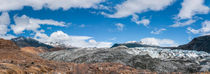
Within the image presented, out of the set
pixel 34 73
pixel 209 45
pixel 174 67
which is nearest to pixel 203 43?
pixel 209 45

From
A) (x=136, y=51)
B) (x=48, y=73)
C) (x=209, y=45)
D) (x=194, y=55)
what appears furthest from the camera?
(x=209, y=45)

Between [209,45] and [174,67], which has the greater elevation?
[209,45]

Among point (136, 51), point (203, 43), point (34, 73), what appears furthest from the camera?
point (203, 43)

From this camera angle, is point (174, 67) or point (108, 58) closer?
point (174, 67)

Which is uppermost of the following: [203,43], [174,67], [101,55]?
[203,43]

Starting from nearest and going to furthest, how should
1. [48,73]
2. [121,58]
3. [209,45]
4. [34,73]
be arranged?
1. [34,73]
2. [48,73]
3. [121,58]
4. [209,45]

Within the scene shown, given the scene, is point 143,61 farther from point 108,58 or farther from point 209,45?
point 209,45

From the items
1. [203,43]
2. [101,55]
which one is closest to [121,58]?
[101,55]

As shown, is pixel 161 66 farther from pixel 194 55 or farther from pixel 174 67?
pixel 194 55

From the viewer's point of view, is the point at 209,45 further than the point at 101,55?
Yes
